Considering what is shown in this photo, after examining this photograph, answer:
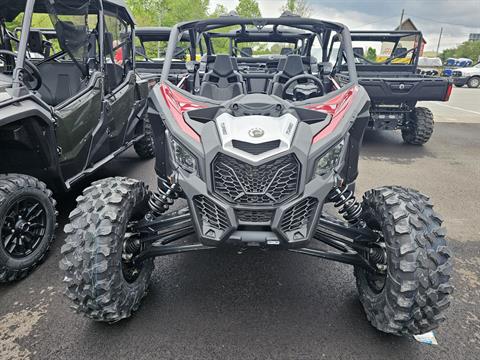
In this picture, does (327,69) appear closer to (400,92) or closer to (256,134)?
(256,134)

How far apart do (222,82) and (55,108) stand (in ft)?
5.16

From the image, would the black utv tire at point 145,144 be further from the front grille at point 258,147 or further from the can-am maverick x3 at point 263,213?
the front grille at point 258,147

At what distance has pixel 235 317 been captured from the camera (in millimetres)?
2445

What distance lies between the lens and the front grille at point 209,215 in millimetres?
2035

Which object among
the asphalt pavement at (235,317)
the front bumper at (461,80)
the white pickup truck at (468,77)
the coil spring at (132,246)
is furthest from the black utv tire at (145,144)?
the front bumper at (461,80)

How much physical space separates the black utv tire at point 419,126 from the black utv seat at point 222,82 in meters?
5.01

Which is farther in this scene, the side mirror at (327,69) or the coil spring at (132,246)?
the side mirror at (327,69)

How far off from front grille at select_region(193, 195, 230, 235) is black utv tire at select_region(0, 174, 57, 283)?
1518 mm

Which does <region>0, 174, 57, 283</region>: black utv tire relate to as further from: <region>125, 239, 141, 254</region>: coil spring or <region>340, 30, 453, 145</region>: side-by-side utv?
<region>340, 30, 453, 145</region>: side-by-side utv

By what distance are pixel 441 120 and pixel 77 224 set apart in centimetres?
1132


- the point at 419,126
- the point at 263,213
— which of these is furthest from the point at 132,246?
the point at 419,126

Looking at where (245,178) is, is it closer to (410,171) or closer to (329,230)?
(329,230)

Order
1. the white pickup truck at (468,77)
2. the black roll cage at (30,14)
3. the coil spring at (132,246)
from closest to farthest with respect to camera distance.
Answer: the coil spring at (132,246) → the black roll cage at (30,14) → the white pickup truck at (468,77)

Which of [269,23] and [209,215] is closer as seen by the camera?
[209,215]
